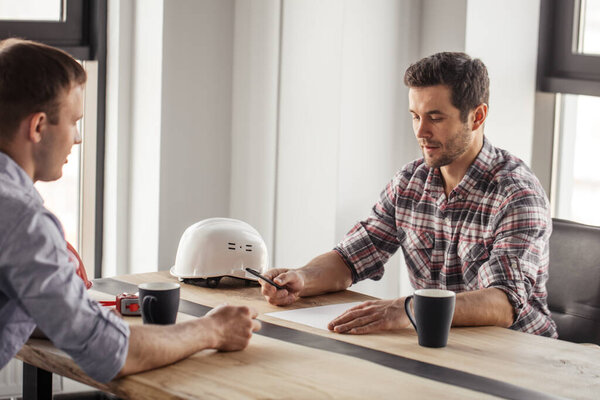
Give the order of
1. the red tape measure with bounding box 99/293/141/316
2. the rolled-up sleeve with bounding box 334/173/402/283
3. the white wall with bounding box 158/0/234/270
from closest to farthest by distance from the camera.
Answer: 1. the red tape measure with bounding box 99/293/141/316
2. the rolled-up sleeve with bounding box 334/173/402/283
3. the white wall with bounding box 158/0/234/270

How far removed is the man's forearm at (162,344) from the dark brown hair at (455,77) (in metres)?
0.94

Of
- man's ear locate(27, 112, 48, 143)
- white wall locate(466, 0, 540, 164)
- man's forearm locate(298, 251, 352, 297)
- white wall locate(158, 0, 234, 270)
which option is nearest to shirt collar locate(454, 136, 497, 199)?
man's forearm locate(298, 251, 352, 297)

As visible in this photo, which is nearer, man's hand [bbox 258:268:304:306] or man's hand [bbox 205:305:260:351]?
man's hand [bbox 205:305:260:351]

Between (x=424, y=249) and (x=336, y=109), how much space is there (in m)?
0.78

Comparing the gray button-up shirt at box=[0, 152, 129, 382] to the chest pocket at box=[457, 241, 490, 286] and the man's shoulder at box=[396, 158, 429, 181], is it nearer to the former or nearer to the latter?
the chest pocket at box=[457, 241, 490, 286]

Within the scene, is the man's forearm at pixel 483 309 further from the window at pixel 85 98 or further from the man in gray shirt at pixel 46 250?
the window at pixel 85 98

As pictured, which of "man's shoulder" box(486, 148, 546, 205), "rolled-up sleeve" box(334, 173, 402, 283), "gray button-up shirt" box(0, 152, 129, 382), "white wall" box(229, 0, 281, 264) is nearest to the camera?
"gray button-up shirt" box(0, 152, 129, 382)

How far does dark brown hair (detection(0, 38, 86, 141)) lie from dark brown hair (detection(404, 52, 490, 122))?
101cm

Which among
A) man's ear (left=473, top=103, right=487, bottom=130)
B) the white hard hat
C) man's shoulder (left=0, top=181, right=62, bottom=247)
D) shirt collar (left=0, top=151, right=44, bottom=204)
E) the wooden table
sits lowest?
the wooden table

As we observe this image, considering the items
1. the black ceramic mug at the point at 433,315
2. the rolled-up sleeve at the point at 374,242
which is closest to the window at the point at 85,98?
the rolled-up sleeve at the point at 374,242

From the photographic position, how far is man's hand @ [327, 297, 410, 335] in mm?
1678

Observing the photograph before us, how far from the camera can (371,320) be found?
169 centimetres

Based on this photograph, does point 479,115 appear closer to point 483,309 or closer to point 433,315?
point 483,309

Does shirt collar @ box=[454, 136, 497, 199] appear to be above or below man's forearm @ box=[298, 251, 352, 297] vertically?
above
